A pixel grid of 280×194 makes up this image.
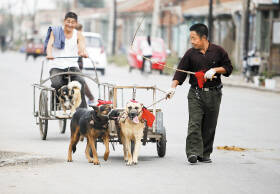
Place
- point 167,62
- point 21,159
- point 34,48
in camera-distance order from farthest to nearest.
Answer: point 34,48 → point 167,62 → point 21,159

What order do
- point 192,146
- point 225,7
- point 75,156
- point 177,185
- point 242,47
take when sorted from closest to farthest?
point 177,185, point 192,146, point 75,156, point 242,47, point 225,7

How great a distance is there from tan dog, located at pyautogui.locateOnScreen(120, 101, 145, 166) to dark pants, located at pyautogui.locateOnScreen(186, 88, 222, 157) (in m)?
0.65

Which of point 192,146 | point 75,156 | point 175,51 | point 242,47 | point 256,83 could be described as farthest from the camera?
point 175,51

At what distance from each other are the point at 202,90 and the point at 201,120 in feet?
1.27

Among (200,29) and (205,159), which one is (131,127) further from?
(200,29)

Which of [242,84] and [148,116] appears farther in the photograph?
[242,84]

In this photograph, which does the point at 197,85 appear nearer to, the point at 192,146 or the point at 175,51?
the point at 192,146

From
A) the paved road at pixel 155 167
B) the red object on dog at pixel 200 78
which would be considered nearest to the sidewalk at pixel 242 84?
the paved road at pixel 155 167

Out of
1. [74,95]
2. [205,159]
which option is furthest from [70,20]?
[205,159]

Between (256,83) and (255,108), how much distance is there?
29.2 feet

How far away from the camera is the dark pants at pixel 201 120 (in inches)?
365

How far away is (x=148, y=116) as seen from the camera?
921 cm

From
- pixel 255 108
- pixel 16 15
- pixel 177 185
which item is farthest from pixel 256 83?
pixel 16 15

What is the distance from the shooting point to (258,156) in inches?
404
